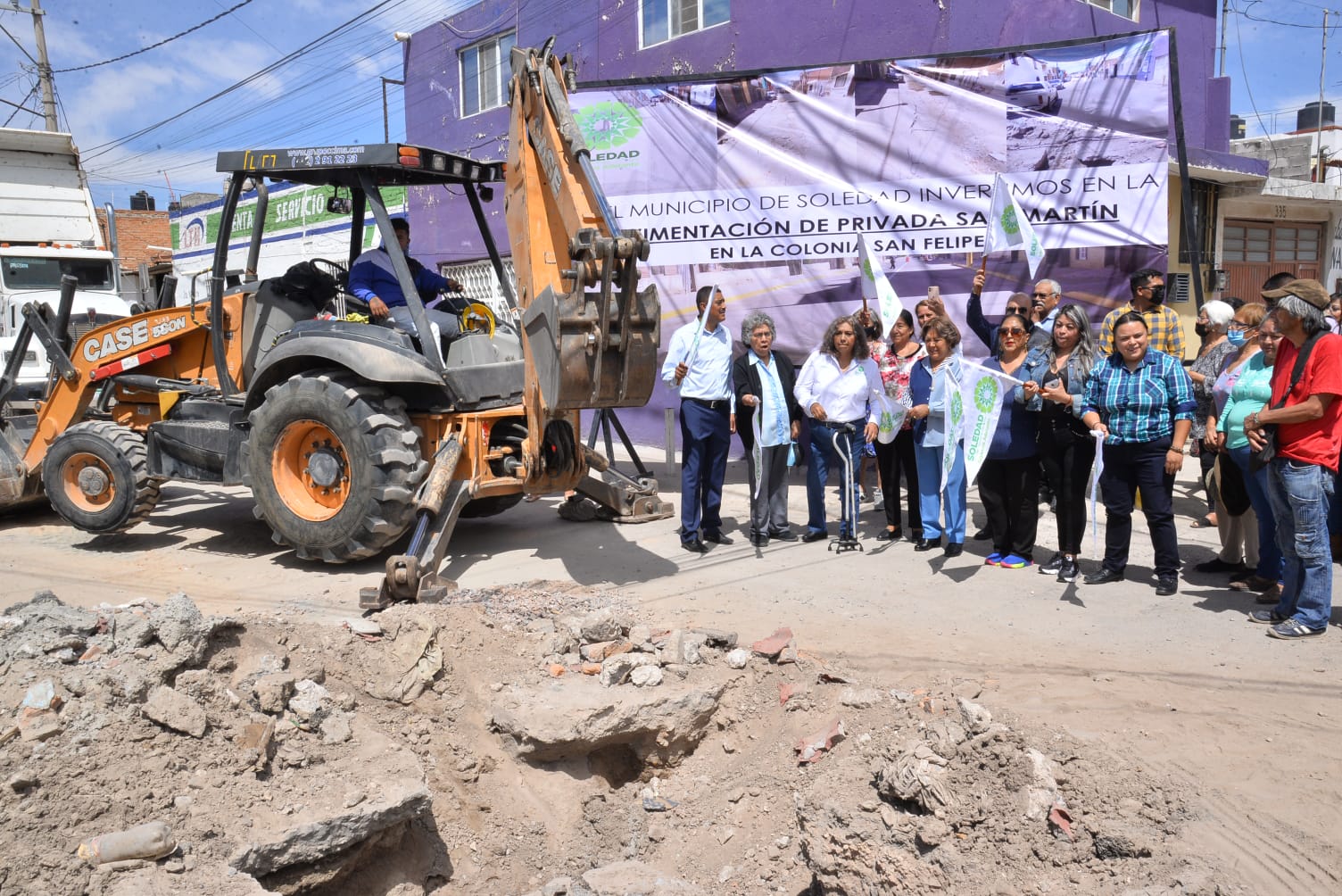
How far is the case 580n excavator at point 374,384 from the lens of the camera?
17.8 ft

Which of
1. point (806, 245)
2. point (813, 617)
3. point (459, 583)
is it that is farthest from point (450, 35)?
point (813, 617)

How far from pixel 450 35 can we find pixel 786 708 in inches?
582

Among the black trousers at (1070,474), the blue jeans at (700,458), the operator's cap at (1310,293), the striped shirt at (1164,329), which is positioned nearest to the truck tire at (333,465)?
the blue jeans at (700,458)

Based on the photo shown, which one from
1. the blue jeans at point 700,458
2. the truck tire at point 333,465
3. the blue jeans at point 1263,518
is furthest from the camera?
the blue jeans at point 700,458

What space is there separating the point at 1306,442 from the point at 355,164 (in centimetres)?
576

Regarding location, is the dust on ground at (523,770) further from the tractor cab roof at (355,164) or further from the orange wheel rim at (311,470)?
the tractor cab roof at (355,164)

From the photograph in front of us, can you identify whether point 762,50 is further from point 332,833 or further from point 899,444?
point 332,833

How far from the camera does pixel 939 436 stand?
661cm

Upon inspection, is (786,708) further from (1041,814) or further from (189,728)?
(189,728)

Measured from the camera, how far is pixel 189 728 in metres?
3.67

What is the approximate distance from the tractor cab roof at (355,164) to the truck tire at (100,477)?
86.8 inches

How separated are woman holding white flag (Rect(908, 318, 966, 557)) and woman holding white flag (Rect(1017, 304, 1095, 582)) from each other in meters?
0.50

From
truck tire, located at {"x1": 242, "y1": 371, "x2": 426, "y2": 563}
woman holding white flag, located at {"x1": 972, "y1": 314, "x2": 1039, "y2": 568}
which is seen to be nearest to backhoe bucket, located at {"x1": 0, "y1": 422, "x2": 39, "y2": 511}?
truck tire, located at {"x1": 242, "y1": 371, "x2": 426, "y2": 563}

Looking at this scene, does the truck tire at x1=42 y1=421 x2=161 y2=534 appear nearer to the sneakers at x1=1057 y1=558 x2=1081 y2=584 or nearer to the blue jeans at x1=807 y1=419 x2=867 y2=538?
the blue jeans at x1=807 y1=419 x2=867 y2=538
